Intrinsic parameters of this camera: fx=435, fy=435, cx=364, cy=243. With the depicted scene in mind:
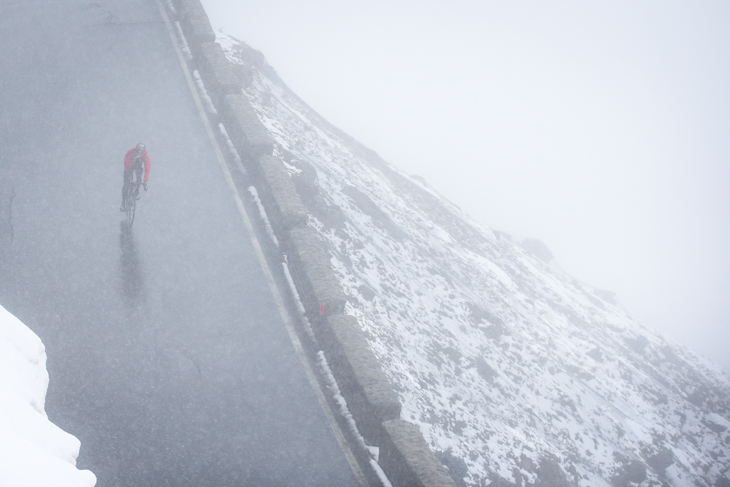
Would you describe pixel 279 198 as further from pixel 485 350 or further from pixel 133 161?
pixel 485 350

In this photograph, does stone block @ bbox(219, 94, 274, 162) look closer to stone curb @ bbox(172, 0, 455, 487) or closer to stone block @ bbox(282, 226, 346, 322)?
stone curb @ bbox(172, 0, 455, 487)

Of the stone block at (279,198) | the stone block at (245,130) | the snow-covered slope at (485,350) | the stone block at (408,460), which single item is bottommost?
the snow-covered slope at (485,350)

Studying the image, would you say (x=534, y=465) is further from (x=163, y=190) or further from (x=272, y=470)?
(x=163, y=190)

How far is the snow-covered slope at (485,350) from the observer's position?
45.9ft

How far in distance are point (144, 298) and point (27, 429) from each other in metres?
4.40

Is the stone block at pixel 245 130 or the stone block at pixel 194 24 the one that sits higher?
the stone block at pixel 194 24

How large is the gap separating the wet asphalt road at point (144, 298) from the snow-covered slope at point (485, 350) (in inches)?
224

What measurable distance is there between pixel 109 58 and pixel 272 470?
42.3ft

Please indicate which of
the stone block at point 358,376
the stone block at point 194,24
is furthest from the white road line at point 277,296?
the stone block at point 194,24

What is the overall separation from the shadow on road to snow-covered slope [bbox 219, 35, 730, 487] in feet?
22.0

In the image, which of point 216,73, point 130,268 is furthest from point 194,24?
point 130,268

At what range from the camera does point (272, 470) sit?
5.59 metres

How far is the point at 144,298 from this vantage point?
7082mm

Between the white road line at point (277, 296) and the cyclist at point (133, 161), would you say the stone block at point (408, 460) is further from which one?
the cyclist at point (133, 161)
